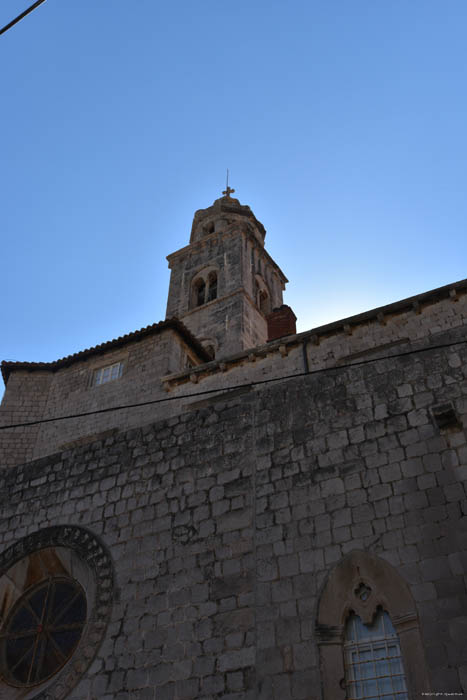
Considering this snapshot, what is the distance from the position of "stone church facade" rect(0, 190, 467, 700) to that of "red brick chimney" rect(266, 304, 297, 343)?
8140 millimetres

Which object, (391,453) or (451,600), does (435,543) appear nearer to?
(451,600)

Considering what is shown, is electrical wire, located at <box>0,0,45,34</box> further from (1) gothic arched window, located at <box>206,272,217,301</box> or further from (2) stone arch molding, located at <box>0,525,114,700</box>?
(1) gothic arched window, located at <box>206,272,217,301</box>

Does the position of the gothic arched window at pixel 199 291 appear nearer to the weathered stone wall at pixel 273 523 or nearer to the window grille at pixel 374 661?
the weathered stone wall at pixel 273 523

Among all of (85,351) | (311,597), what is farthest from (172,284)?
(311,597)

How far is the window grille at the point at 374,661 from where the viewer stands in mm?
6016

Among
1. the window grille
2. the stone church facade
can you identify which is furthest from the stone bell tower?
the window grille

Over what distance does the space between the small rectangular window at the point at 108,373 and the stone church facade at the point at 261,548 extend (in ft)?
28.7

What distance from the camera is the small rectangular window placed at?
19.1 m

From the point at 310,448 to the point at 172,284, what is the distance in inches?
963

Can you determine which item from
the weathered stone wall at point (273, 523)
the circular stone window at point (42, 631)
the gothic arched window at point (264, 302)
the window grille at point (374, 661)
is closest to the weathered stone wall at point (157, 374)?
the weathered stone wall at point (273, 523)

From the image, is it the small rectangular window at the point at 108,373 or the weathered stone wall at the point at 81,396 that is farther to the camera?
the small rectangular window at the point at 108,373

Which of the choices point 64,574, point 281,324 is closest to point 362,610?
point 64,574

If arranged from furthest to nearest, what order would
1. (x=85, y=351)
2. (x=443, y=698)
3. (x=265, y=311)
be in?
(x=265, y=311) < (x=85, y=351) < (x=443, y=698)

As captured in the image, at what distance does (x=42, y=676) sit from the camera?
7.92 metres
